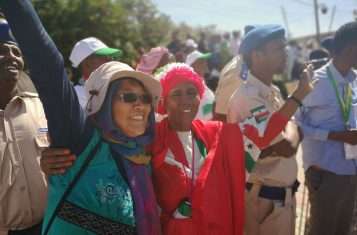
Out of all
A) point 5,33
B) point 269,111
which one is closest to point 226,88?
point 269,111

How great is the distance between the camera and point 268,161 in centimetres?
281

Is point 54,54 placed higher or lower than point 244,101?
higher

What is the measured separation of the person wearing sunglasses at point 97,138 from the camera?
1593 mm

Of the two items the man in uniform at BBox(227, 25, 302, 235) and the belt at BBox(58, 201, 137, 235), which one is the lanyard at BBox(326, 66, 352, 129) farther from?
the belt at BBox(58, 201, 137, 235)

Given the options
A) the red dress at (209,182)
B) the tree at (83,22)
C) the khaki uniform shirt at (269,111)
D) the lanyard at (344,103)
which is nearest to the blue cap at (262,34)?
the khaki uniform shirt at (269,111)

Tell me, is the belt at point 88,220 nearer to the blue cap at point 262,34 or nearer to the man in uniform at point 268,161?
the man in uniform at point 268,161

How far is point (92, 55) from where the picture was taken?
394 centimetres

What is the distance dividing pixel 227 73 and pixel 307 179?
1272 mm

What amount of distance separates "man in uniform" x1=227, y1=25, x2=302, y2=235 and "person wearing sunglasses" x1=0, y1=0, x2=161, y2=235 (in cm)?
94

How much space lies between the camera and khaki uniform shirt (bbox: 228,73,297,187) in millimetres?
2713

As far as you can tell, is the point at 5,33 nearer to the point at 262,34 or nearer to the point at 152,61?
the point at 262,34

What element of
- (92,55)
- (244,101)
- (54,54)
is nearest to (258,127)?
(244,101)

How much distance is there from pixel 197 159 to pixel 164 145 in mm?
225

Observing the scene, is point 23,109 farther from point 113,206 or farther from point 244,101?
point 244,101
